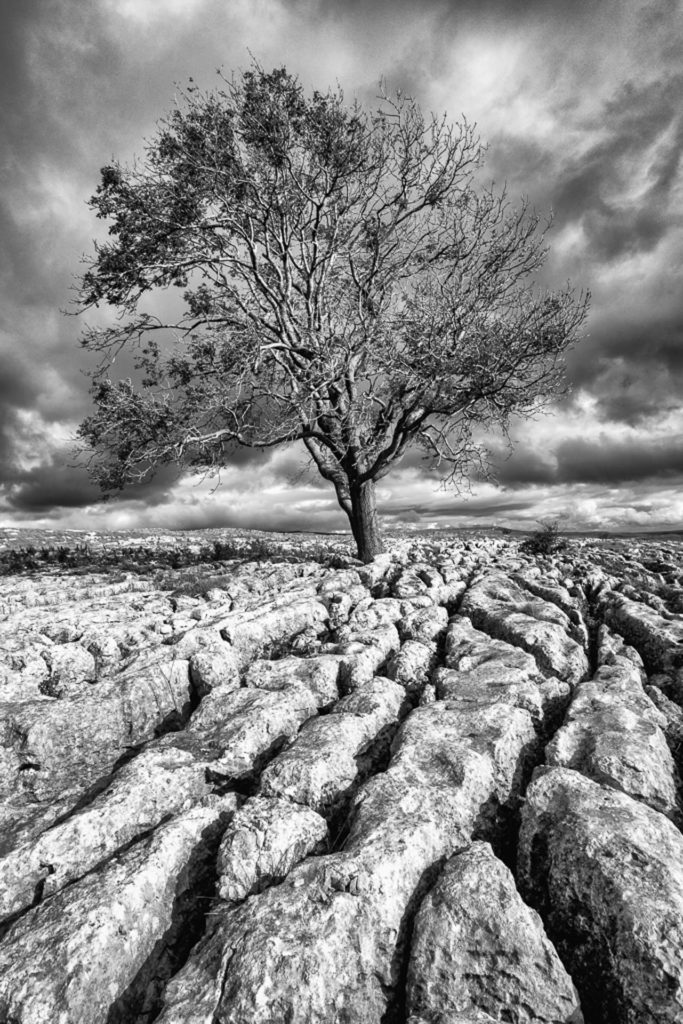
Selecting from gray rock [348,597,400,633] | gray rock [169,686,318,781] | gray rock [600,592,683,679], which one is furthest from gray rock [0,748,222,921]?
gray rock [600,592,683,679]

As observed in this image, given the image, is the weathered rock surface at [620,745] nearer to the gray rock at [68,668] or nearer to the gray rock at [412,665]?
the gray rock at [412,665]

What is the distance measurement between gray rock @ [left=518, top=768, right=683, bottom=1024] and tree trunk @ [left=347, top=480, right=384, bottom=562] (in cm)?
1599

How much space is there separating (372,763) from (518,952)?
8.06 feet

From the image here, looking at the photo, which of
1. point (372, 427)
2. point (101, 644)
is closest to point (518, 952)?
point (101, 644)

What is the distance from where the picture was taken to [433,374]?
17703mm

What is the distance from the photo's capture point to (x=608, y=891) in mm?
3555

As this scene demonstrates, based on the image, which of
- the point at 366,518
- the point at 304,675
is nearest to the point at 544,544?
the point at 366,518

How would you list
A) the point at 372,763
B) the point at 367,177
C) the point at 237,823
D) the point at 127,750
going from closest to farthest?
the point at 237,823, the point at 372,763, the point at 127,750, the point at 367,177

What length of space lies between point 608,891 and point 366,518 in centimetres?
1712

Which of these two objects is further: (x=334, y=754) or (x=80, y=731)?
(x=80, y=731)

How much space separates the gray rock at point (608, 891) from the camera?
3.12 metres

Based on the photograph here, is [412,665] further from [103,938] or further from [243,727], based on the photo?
[103,938]

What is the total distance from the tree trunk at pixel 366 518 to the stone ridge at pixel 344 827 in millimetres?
11231

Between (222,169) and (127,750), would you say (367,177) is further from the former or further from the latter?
(127,750)
